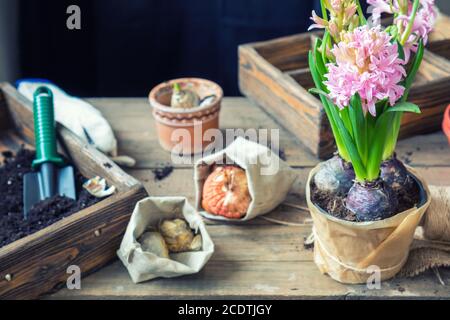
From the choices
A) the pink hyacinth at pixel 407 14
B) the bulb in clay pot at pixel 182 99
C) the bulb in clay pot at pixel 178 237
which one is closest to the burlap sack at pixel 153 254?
the bulb in clay pot at pixel 178 237

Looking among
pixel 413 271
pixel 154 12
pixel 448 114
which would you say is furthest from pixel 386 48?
pixel 154 12

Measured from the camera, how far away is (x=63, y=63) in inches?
95.7

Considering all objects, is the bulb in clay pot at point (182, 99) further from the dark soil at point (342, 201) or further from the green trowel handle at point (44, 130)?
the dark soil at point (342, 201)

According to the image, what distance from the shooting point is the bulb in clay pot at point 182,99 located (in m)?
1.56

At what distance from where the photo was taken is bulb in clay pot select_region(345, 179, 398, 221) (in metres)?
1.12

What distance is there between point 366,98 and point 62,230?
0.54 m

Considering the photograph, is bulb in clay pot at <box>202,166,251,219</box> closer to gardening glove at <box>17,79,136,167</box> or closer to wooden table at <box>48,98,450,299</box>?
wooden table at <box>48,98,450,299</box>

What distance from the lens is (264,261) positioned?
1258 mm

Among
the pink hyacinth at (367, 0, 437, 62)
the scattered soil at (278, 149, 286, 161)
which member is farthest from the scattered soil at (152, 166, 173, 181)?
the pink hyacinth at (367, 0, 437, 62)

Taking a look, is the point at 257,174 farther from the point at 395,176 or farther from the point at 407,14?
the point at 407,14

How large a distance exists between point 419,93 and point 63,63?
4.37 ft

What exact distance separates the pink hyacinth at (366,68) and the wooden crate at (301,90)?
17.6 inches

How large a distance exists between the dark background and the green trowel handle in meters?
0.88
